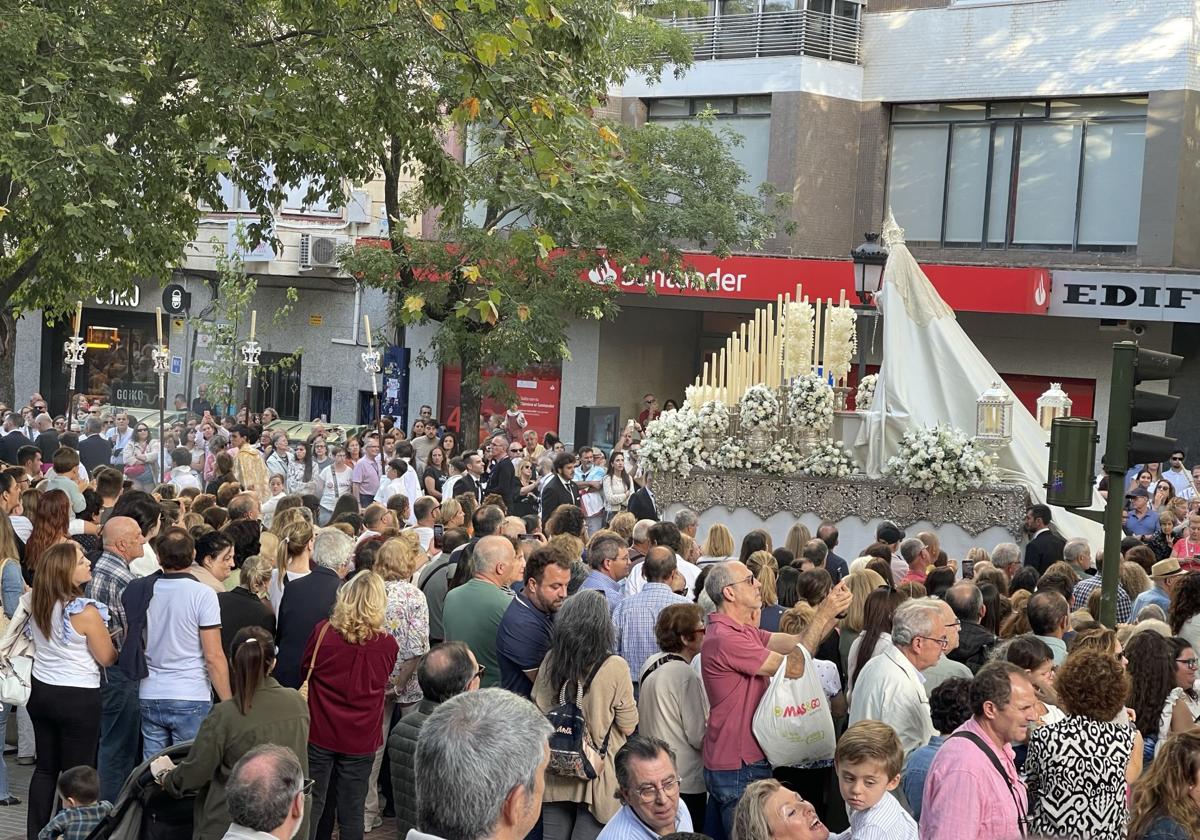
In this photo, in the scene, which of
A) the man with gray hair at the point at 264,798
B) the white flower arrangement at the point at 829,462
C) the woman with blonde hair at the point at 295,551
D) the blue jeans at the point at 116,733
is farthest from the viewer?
the white flower arrangement at the point at 829,462

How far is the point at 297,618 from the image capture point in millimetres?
8312

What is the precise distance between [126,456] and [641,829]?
18455 mm

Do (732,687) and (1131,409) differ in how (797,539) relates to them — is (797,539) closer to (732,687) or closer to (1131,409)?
(1131,409)

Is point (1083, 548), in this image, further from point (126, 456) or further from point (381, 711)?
point (126, 456)

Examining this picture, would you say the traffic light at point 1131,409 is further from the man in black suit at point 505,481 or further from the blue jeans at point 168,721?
the man in black suit at point 505,481

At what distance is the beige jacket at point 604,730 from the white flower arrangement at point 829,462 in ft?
33.4

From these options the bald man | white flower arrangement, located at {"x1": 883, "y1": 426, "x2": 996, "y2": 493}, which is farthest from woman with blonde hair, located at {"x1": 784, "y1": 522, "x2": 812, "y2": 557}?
the bald man

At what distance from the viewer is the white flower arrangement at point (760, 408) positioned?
→ 675 inches

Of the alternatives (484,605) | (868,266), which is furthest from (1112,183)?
(484,605)

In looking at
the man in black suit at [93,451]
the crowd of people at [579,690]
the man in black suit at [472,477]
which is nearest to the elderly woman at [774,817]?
the crowd of people at [579,690]

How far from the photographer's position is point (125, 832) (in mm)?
6301

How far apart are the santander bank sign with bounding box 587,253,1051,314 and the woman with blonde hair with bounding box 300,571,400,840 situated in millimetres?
16445

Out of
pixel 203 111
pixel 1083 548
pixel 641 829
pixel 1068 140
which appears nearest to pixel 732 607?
pixel 641 829

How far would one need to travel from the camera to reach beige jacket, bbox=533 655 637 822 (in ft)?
22.7
